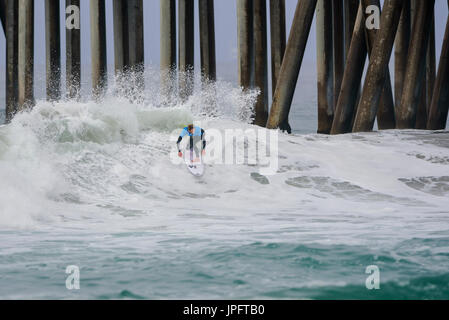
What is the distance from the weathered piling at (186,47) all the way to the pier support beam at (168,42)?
197 mm

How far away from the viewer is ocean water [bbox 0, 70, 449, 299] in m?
3.68

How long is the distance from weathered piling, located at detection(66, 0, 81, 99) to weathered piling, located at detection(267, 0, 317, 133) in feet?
11.5

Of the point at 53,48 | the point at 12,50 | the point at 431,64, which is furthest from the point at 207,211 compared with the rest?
the point at 431,64

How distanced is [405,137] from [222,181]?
12.9ft

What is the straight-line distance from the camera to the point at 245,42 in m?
11.5

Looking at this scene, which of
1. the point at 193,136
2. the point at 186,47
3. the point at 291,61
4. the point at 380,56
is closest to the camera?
the point at 193,136

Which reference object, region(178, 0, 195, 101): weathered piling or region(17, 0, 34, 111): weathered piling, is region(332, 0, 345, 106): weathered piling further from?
region(17, 0, 34, 111): weathered piling

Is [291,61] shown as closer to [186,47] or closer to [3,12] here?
[186,47]

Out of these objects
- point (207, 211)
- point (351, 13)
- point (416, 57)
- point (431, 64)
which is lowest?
point (207, 211)

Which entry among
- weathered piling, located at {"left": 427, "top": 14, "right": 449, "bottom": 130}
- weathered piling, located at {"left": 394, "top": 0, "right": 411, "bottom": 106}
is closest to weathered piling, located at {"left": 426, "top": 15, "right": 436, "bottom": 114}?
weathered piling, located at {"left": 427, "top": 14, "right": 449, "bottom": 130}

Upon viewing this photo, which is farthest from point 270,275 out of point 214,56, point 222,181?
point 214,56

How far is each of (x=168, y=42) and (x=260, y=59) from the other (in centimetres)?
164

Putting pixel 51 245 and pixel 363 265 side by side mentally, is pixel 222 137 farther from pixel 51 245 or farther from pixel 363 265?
pixel 363 265

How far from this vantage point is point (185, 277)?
3748mm
